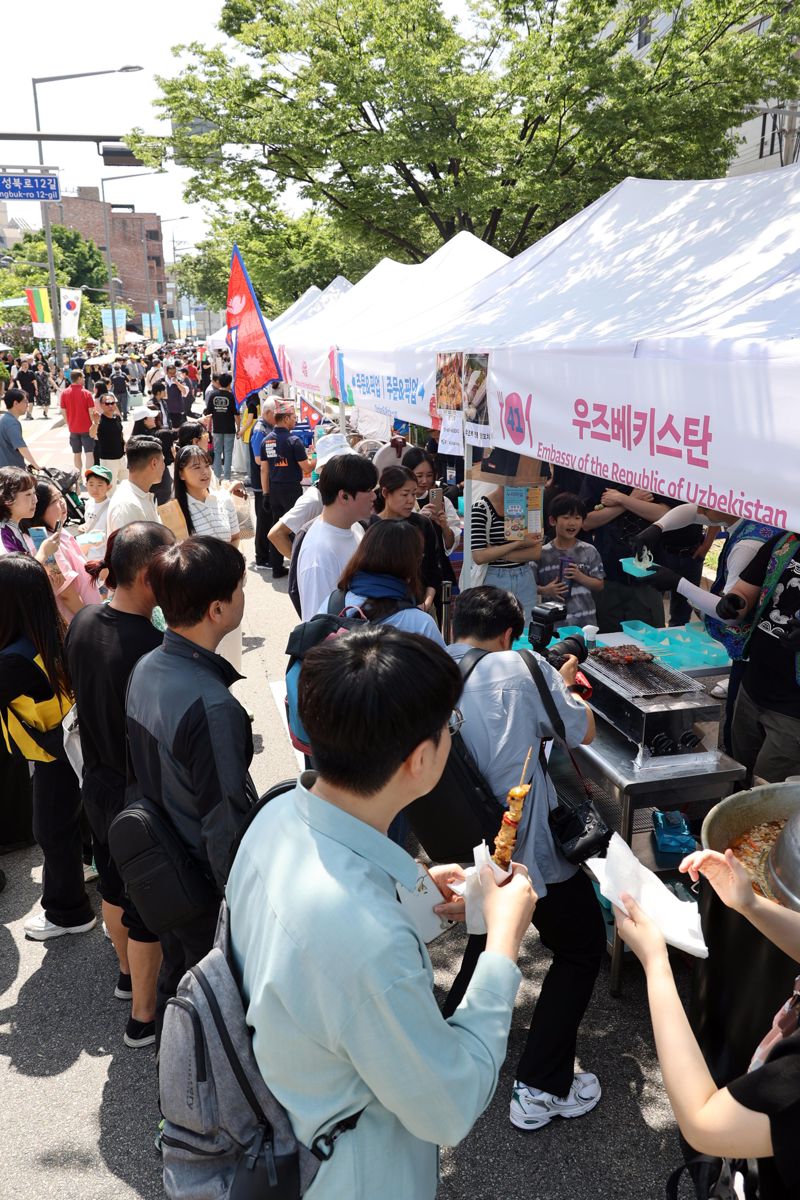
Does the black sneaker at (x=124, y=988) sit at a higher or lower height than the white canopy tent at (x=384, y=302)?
lower

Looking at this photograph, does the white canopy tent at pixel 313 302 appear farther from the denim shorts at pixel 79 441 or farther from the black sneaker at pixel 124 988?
the black sneaker at pixel 124 988

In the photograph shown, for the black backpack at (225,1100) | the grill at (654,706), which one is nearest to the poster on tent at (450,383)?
the grill at (654,706)

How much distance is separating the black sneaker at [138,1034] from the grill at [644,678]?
2321 mm

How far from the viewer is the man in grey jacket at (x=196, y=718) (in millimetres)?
2453

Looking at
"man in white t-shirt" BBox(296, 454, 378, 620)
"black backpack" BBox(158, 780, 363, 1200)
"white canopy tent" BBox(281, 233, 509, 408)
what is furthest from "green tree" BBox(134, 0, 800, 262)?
"black backpack" BBox(158, 780, 363, 1200)

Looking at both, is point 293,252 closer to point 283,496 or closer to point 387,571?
point 283,496

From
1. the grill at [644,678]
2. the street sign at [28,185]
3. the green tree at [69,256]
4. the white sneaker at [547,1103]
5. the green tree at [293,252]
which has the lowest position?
the white sneaker at [547,1103]

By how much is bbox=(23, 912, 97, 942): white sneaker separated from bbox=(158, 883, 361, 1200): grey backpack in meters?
2.83

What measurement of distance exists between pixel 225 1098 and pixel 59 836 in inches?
107

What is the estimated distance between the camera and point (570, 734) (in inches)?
111

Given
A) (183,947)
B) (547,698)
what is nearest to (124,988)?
(183,947)

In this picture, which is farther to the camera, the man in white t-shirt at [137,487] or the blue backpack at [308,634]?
the man in white t-shirt at [137,487]

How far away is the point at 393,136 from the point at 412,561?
10820mm

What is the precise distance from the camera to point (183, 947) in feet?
8.96
